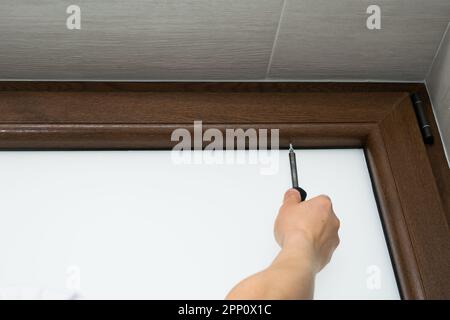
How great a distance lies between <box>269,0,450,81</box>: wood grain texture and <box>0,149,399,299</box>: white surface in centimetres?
21

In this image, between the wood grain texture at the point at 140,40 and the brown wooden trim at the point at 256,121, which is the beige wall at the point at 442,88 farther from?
the wood grain texture at the point at 140,40

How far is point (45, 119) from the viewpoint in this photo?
38.5 inches

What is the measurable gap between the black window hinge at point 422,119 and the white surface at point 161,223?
141 mm

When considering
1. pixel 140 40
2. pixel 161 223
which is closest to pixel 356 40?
pixel 140 40

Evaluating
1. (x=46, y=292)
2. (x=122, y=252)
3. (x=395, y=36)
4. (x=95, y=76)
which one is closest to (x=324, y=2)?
(x=395, y=36)

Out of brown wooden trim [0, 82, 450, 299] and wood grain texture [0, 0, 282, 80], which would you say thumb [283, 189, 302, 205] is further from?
wood grain texture [0, 0, 282, 80]

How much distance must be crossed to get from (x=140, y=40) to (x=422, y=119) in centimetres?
63

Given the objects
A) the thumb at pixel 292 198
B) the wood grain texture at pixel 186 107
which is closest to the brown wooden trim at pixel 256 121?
the wood grain texture at pixel 186 107

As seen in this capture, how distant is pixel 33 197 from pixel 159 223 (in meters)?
0.25

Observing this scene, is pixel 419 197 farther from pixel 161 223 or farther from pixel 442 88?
pixel 161 223

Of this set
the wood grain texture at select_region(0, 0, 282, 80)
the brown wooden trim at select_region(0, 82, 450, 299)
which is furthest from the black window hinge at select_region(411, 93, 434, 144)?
the wood grain texture at select_region(0, 0, 282, 80)

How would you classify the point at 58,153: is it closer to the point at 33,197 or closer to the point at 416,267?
the point at 33,197

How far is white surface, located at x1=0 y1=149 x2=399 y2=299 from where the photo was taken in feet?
2.69

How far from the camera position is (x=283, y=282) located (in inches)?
21.8
